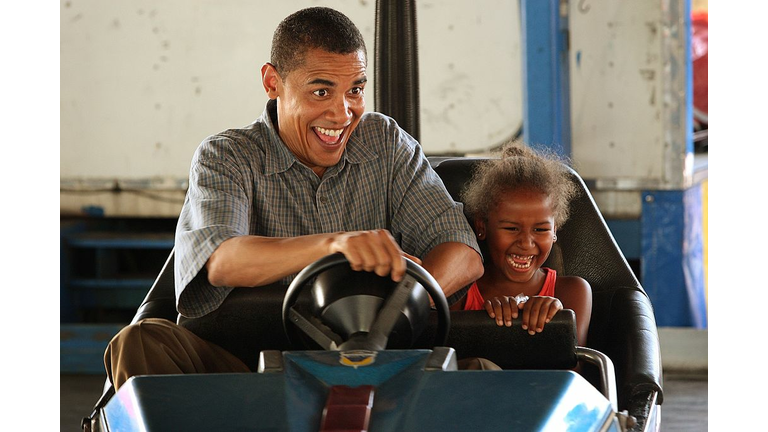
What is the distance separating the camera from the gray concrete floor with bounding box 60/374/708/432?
2.87m

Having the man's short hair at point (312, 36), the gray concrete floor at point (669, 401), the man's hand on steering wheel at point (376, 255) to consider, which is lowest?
the gray concrete floor at point (669, 401)

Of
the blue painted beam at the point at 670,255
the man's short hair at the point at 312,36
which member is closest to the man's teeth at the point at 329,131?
the man's short hair at the point at 312,36

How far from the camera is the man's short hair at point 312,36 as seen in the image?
1.64 metres

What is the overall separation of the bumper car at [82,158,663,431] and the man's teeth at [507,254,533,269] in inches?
10.0

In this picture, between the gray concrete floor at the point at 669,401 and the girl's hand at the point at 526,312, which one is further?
the gray concrete floor at the point at 669,401

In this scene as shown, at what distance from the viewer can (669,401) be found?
3098mm

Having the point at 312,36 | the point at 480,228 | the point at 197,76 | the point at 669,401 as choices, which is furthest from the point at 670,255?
the point at 312,36

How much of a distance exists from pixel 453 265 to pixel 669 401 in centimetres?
181

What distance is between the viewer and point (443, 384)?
109 centimetres

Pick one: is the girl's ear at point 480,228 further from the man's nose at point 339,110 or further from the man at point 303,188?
the man's nose at point 339,110

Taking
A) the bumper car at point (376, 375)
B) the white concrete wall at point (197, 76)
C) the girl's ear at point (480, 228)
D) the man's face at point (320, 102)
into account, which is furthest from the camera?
the white concrete wall at point (197, 76)

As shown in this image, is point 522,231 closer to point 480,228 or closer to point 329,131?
point 480,228

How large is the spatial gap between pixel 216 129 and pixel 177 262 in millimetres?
2309

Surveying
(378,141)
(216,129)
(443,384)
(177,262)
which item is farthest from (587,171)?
(443,384)
